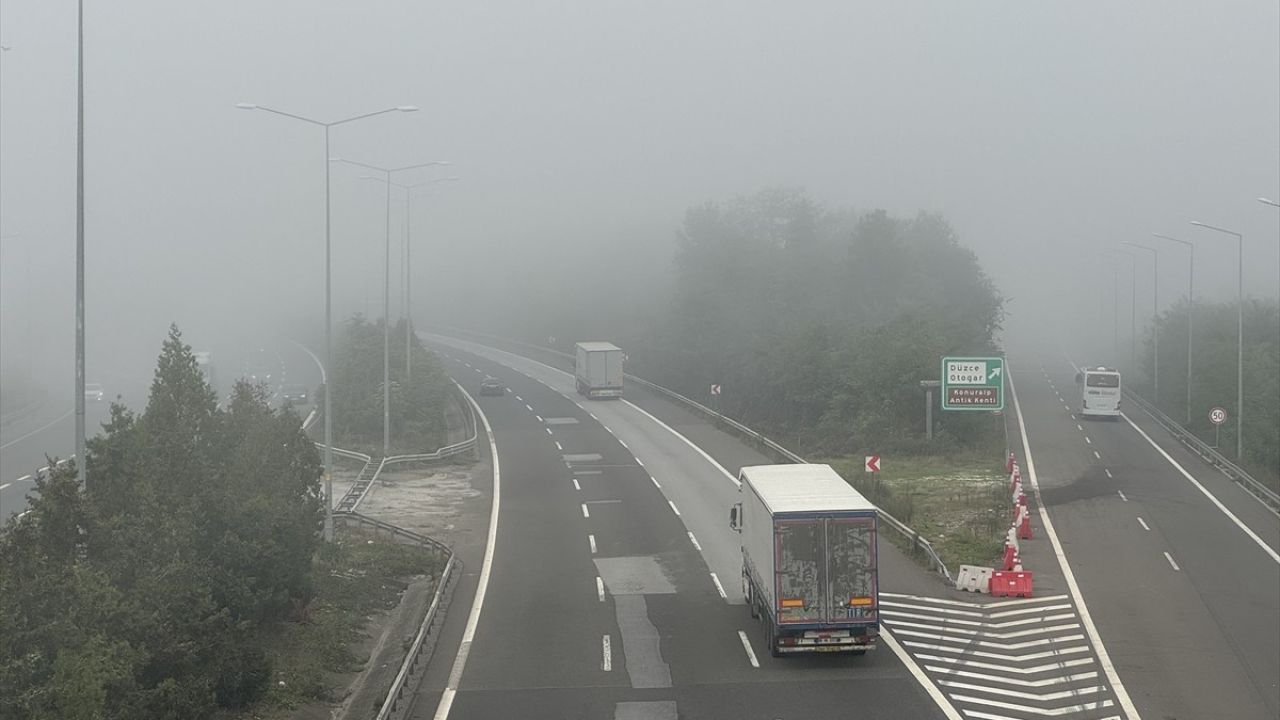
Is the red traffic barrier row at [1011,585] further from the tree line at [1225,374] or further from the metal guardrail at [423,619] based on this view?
the tree line at [1225,374]

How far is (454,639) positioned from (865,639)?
7974 millimetres

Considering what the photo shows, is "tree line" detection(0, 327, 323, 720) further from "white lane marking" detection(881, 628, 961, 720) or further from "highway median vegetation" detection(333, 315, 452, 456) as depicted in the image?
"highway median vegetation" detection(333, 315, 452, 456)

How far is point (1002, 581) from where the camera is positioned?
29.5 meters

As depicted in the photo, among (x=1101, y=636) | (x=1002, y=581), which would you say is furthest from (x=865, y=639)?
(x=1002, y=581)

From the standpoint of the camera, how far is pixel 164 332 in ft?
463

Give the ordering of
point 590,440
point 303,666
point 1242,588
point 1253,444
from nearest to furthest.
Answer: point 303,666
point 1242,588
point 590,440
point 1253,444

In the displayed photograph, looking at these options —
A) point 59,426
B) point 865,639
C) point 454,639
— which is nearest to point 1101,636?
point 865,639

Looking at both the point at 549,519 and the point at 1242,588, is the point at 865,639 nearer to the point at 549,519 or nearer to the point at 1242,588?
the point at 1242,588

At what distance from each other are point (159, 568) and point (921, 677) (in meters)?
12.3

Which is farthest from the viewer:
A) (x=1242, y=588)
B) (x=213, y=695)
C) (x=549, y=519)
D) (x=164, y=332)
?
(x=164, y=332)

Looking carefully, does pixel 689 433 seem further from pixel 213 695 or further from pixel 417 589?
pixel 213 695

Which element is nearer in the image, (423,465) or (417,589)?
(417,589)

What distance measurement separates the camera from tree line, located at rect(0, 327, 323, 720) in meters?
15.5

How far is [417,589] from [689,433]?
31527mm
